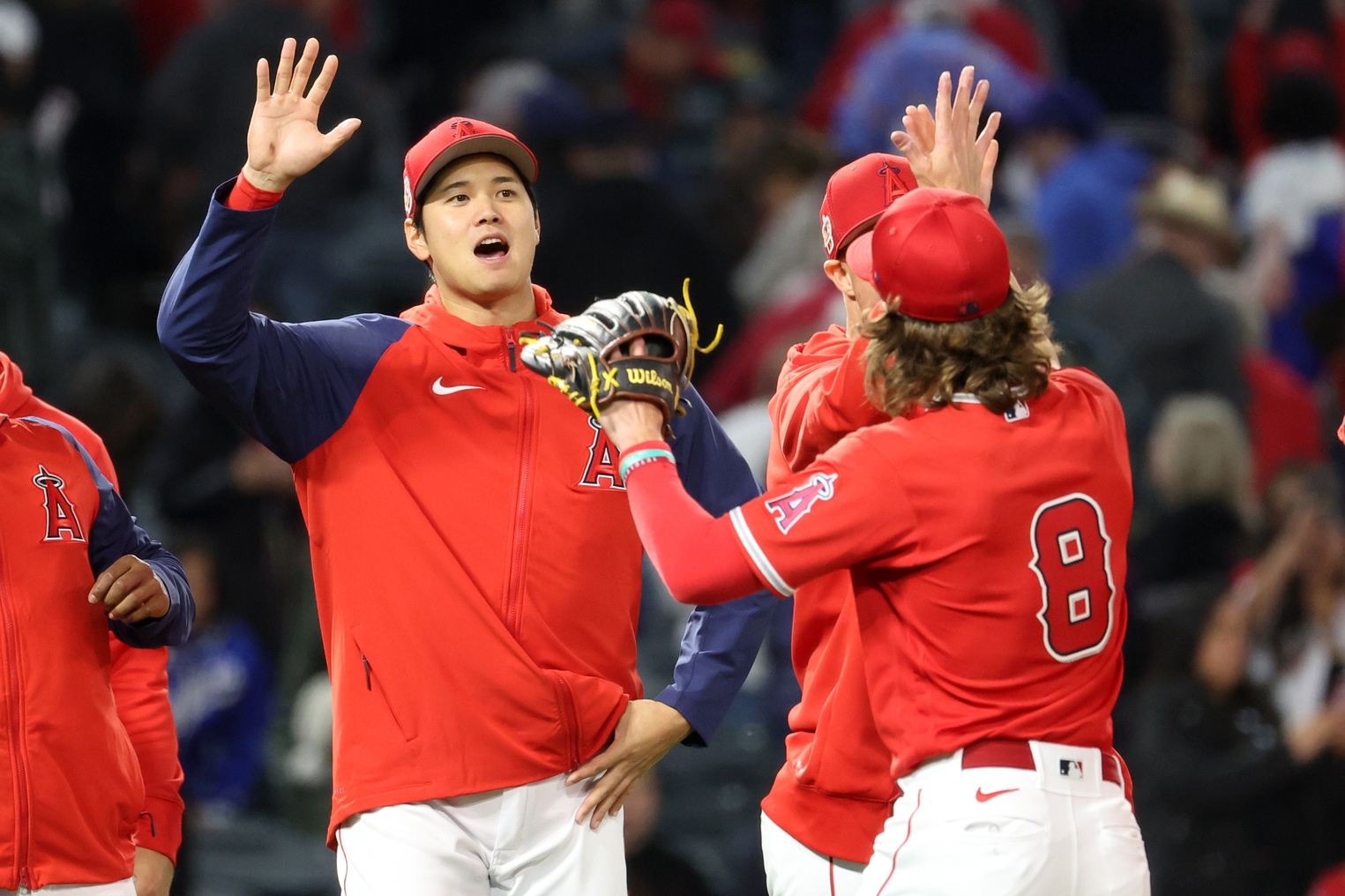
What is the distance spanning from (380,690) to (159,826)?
648 mm

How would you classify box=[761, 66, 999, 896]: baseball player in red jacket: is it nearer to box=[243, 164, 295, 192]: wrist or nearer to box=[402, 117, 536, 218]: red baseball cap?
box=[402, 117, 536, 218]: red baseball cap

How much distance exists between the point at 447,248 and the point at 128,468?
4124 mm

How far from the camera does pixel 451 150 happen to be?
166 inches

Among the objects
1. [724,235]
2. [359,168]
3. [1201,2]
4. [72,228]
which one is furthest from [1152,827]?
[1201,2]

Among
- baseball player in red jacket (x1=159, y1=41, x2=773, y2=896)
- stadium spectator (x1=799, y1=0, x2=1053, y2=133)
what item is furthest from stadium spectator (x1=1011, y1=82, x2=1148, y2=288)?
baseball player in red jacket (x1=159, y1=41, x2=773, y2=896)

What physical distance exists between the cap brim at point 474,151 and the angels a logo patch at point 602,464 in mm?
598

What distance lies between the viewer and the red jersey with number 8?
11.6ft

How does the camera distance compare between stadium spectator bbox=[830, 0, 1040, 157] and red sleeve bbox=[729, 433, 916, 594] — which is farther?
stadium spectator bbox=[830, 0, 1040, 157]

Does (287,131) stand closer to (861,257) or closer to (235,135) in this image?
(861,257)

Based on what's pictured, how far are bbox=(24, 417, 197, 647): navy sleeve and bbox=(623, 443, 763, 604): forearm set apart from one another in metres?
1.10

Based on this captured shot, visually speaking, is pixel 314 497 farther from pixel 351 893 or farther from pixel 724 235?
pixel 724 235

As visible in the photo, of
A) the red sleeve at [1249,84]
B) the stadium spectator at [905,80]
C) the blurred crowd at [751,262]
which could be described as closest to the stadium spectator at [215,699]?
the blurred crowd at [751,262]

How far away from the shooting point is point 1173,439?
8055 millimetres

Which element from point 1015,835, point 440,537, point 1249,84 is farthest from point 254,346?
point 1249,84
